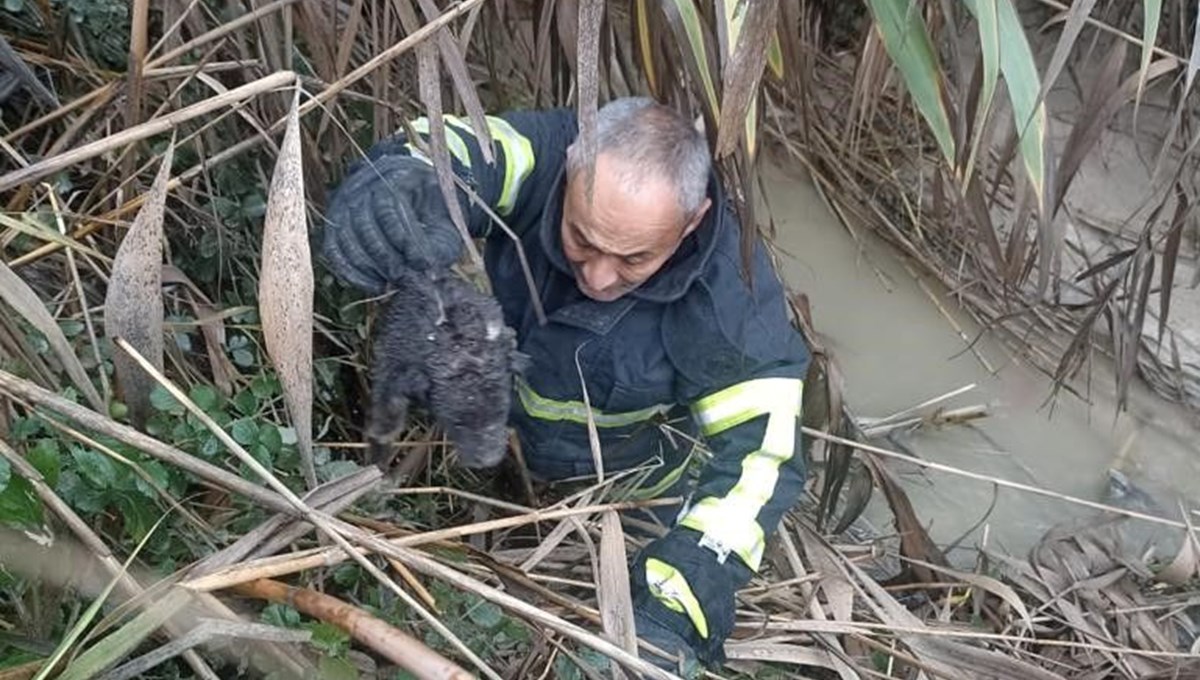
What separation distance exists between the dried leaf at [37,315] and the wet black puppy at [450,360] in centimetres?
28

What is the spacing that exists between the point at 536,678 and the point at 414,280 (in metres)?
0.37

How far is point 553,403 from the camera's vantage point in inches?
72.2

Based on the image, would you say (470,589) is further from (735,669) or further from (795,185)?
(795,185)

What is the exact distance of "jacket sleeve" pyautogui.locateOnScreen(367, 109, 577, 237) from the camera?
161 centimetres

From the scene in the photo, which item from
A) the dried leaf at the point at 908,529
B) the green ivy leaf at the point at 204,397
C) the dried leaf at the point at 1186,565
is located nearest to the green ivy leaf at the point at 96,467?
the green ivy leaf at the point at 204,397

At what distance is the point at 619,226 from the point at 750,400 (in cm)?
29

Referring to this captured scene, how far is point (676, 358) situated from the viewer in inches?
68.1

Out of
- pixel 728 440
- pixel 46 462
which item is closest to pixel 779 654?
pixel 728 440

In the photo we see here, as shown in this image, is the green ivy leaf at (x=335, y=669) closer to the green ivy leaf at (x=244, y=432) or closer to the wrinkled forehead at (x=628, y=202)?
the green ivy leaf at (x=244, y=432)

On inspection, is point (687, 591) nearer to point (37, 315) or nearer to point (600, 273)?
point (600, 273)

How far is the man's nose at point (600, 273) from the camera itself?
1.59 m

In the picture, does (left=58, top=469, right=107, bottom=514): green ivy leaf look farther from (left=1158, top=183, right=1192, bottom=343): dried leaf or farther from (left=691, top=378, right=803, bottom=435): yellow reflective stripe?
(left=1158, top=183, right=1192, bottom=343): dried leaf

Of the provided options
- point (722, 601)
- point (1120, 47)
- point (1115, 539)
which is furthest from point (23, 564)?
point (1115, 539)

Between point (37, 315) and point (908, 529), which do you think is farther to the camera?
point (908, 529)
